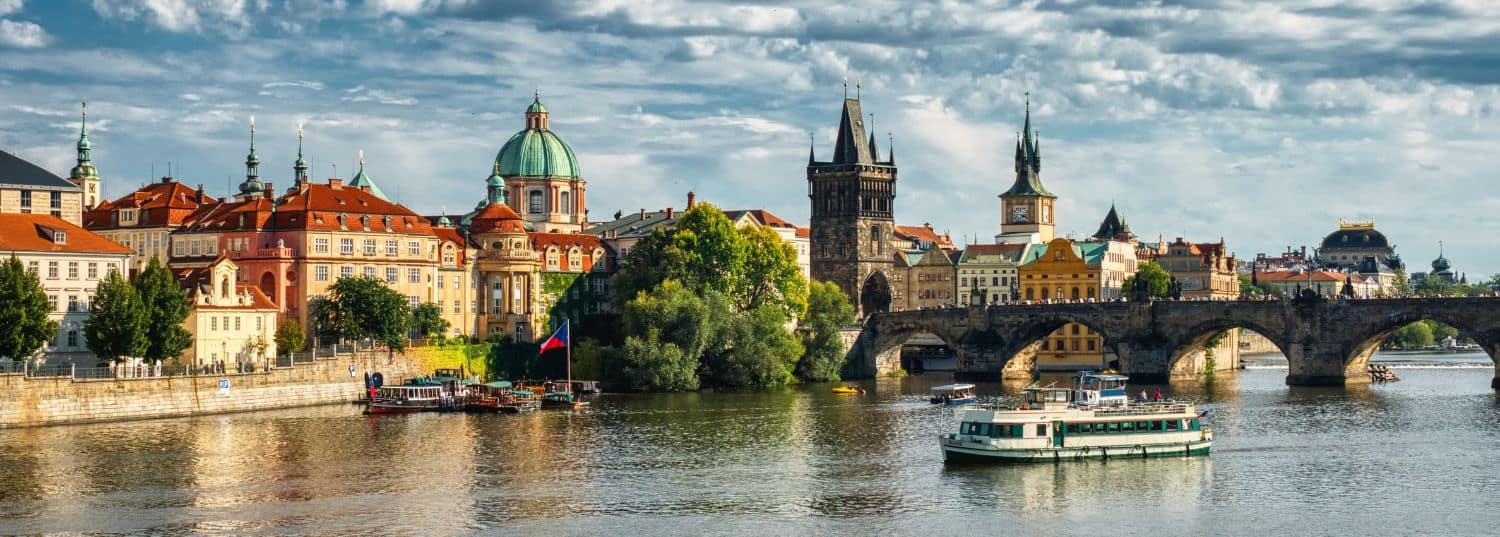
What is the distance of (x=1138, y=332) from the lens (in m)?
182

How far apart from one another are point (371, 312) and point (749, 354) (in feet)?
100

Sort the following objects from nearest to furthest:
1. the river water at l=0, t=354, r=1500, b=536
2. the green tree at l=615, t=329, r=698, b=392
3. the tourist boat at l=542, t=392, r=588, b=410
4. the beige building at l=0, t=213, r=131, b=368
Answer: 1. the river water at l=0, t=354, r=1500, b=536
2. the beige building at l=0, t=213, r=131, b=368
3. the tourist boat at l=542, t=392, r=588, b=410
4. the green tree at l=615, t=329, r=698, b=392

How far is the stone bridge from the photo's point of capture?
166250 millimetres

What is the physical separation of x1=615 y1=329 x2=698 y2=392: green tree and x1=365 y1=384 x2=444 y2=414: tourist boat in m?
22.1

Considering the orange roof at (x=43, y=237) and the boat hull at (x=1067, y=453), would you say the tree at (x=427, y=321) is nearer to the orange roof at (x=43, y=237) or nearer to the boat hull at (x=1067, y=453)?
the orange roof at (x=43, y=237)

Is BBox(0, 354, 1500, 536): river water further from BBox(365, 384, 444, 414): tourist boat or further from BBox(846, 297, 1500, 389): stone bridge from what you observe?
BBox(846, 297, 1500, 389): stone bridge

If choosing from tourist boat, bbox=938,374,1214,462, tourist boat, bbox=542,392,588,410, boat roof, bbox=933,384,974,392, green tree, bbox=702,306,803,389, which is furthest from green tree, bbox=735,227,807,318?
tourist boat, bbox=938,374,1214,462

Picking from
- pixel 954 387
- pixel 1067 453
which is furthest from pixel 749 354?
pixel 1067 453

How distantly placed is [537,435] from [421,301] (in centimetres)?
5176

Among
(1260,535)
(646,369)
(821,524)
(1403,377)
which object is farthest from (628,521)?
(1403,377)

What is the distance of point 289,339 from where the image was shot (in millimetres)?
150250

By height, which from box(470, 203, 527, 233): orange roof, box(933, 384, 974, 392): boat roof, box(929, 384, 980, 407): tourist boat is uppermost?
box(470, 203, 527, 233): orange roof

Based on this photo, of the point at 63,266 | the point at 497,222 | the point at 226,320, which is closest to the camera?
the point at 63,266

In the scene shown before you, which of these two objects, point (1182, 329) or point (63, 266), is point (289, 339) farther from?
point (1182, 329)
